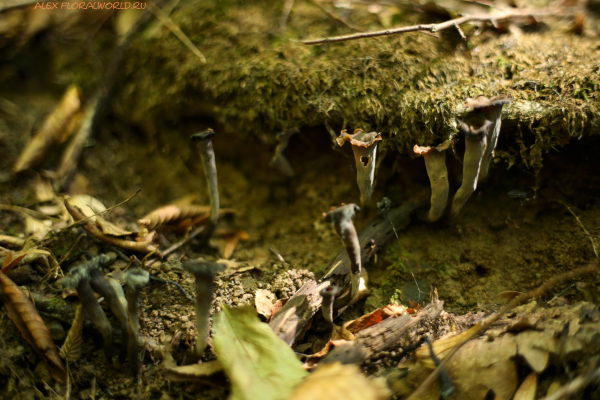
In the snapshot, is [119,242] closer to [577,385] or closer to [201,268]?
[201,268]

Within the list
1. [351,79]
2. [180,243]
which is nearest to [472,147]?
[351,79]

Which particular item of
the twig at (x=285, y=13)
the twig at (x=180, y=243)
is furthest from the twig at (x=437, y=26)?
the twig at (x=180, y=243)

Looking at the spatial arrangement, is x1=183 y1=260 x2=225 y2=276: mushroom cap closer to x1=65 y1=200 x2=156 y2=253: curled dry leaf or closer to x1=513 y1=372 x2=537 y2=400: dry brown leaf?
x1=65 y1=200 x2=156 y2=253: curled dry leaf

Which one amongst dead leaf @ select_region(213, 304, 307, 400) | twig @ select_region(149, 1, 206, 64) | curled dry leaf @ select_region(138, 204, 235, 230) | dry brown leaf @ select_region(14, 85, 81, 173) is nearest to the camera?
dead leaf @ select_region(213, 304, 307, 400)

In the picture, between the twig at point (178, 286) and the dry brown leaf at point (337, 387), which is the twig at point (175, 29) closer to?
the twig at point (178, 286)

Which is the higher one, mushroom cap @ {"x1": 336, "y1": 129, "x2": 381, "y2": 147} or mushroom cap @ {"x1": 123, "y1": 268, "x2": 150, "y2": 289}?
mushroom cap @ {"x1": 336, "y1": 129, "x2": 381, "y2": 147}

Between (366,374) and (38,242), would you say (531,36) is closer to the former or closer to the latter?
(366,374)

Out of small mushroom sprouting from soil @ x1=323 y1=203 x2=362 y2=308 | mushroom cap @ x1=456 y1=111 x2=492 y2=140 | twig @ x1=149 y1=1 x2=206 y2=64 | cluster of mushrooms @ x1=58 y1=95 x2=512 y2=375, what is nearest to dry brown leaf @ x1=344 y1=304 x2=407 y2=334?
cluster of mushrooms @ x1=58 y1=95 x2=512 y2=375
